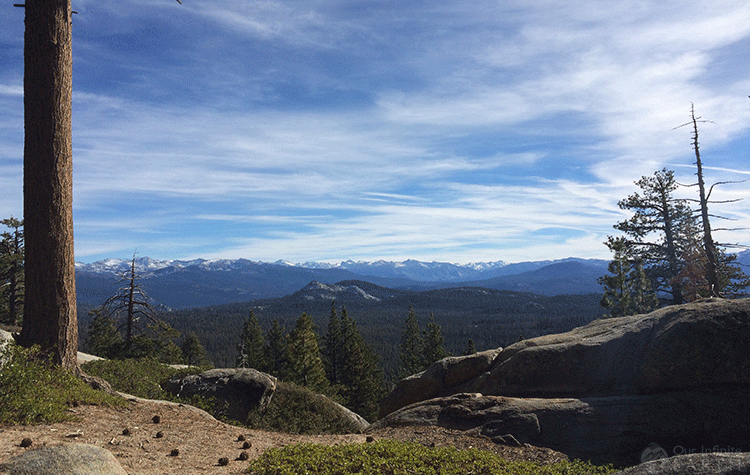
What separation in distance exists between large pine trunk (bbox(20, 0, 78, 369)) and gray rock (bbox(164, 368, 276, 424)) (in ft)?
25.2

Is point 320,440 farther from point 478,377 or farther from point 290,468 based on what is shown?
point 478,377

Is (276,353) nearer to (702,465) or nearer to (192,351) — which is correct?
(192,351)

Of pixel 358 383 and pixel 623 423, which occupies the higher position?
pixel 623 423

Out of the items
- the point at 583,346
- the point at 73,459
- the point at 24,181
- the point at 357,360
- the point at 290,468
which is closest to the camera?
the point at 73,459

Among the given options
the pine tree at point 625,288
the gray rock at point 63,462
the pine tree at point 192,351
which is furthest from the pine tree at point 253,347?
the gray rock at point 63,462

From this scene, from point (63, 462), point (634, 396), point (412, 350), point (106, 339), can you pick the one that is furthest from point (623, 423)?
point (412, 350)

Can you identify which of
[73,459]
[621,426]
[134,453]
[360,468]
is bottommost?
[621,426]

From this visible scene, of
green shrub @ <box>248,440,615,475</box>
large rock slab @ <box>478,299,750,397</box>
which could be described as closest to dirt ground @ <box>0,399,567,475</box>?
green shrub @ <box>248,440,615,475</box>

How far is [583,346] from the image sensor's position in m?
14.5

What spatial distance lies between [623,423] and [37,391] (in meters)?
14.5

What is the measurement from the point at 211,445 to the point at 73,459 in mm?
3743

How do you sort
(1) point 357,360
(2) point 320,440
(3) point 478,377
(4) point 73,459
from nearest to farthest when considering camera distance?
(4) point 73,459
(2) point 320,440
(3) point 478,377
(1) point 357,360

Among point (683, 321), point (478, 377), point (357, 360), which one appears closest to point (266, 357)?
point (357, 360)

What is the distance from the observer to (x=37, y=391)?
8.32m
